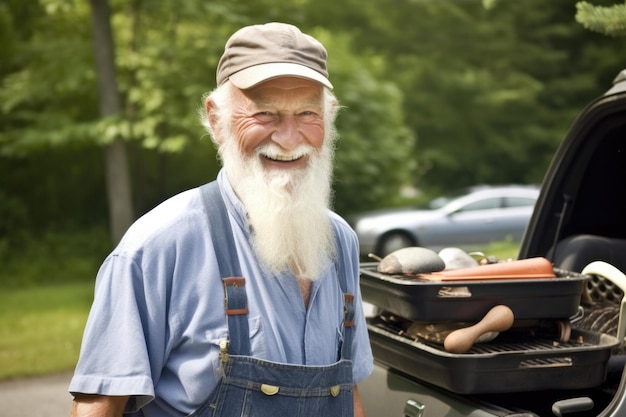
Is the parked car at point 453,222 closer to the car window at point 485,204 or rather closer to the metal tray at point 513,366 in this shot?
the car window at point 485,204

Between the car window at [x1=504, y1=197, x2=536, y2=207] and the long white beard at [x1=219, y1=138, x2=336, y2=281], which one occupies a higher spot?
the long white beard at [x1=219, y1=138, x2=336, y2=281]

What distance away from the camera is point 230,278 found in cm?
219

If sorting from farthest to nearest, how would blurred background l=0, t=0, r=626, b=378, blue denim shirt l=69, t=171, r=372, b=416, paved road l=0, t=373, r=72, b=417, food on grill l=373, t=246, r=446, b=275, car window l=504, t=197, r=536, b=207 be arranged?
1. car window l=504, t=197, r=536, b=207
2. blurred background l=0, t=0, r=626, b=378
3. paved road l=0, t=373, r=72, b=417
4. food on grill l=373, t=246, r=446, b=275
5. blue denim shirt l=69, t=171, r=372, b=416

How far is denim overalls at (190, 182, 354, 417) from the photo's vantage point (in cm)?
217

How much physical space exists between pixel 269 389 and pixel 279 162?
583 millimetres

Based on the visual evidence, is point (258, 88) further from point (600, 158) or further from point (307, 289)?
point (600, 158)

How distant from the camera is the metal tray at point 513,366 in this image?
2.68 metres

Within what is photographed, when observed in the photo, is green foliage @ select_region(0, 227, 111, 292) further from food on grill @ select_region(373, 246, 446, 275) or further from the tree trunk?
food on grill @ select_region(373, 246, 446, 275)

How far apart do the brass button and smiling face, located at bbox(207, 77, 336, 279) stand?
0.29 metres

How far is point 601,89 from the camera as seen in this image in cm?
2550

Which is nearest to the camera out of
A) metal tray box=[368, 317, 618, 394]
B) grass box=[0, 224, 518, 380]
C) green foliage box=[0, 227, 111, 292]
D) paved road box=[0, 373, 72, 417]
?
metal tray box=[368, 317, 618, 394]

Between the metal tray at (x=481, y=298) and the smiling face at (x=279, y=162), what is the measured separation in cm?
47

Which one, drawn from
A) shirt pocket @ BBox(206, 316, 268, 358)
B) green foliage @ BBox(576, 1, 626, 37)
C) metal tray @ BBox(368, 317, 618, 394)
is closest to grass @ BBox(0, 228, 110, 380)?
green foliage @ BBox(576, 1, 626, 37)

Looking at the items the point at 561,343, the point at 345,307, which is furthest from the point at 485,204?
the point at 345,307
